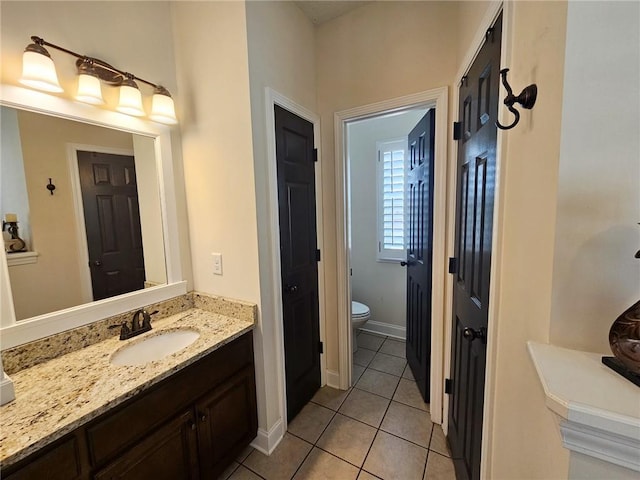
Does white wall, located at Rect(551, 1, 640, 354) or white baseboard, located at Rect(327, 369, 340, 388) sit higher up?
white wall, located at Rect(551, 1, 640, 354)

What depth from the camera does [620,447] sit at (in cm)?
45

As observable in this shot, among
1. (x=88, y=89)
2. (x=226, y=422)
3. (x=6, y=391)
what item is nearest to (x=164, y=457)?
(x=226, y=422)

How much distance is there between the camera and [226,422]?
4.67 feet

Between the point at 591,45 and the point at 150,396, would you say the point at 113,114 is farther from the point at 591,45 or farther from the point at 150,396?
the point at 591,45

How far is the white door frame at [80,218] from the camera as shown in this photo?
1.28 meters

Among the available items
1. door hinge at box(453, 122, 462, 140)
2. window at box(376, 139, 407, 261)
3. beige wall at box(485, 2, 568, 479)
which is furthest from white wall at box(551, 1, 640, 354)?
window at box(376, 139, 407, 261)

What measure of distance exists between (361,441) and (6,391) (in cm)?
170

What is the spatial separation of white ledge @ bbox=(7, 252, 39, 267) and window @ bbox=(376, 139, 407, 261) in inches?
102

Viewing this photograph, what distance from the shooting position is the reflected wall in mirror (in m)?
1.13

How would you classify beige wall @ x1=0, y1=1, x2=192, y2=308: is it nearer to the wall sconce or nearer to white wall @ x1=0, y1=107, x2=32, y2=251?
the wall sconce

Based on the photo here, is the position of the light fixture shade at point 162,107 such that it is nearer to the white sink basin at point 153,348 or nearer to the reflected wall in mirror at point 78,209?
the reflected wall in mirror at point 78,209

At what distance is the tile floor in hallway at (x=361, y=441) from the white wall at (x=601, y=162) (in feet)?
4.72

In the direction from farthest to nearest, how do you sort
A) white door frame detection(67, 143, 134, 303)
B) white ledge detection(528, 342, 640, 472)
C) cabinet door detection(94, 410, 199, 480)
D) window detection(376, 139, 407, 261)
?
window detection(376, 139, 407, 261)
white door frame detection(67, 143, 134, 303)
cabinet door detection(94, 410, 199, 480)
white ledge detection(528, 342, 640, 472)

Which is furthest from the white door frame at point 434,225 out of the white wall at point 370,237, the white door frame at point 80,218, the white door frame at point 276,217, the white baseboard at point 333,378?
the white door frame at point 80,218
